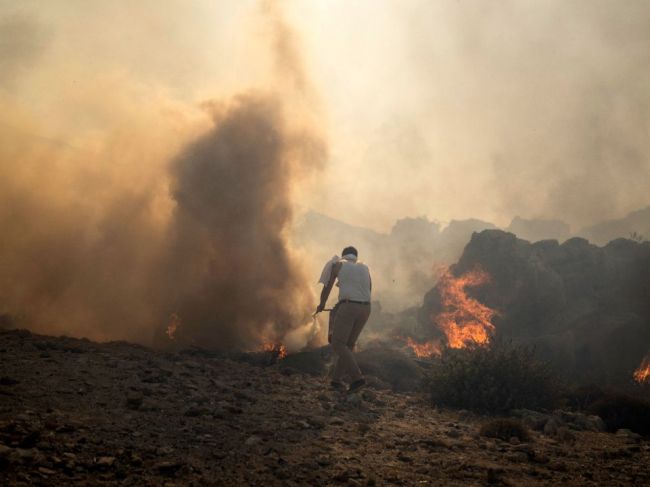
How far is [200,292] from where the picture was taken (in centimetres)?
1221

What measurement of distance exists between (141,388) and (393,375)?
6759 mm

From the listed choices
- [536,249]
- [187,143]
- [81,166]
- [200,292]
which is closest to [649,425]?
[200,292]

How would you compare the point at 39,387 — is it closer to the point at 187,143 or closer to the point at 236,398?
the point at 236,398

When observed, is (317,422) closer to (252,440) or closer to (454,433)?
(252,440)

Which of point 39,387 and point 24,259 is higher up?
point 24,259

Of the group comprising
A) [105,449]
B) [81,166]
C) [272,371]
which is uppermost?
[81,166]

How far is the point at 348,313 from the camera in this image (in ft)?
25.7

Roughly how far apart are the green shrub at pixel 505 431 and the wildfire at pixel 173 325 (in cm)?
853

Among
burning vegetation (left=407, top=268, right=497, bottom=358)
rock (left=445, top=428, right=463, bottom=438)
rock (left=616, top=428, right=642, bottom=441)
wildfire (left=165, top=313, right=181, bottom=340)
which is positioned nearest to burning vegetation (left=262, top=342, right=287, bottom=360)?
wildfire (left=165, top=313, right=181, bottom=340)

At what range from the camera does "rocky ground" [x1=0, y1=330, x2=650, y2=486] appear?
341 centimetres

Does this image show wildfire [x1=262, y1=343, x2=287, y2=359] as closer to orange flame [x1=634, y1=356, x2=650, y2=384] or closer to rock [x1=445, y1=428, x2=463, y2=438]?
rock [x1=445, y1=428, x2=463, y2=438]

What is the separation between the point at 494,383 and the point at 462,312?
18.1 metres

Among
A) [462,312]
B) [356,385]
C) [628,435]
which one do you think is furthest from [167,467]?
[462,312]

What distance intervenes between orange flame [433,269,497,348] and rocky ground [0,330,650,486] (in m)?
16.0
